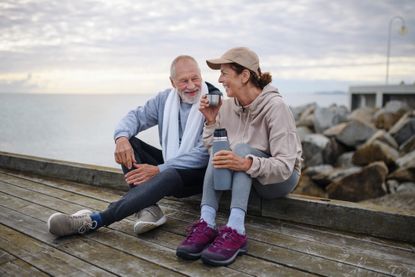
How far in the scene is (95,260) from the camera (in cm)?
245

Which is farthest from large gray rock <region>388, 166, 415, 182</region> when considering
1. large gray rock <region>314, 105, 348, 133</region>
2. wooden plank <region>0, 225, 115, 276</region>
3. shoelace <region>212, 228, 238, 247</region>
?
wooden plank <region>0, 225, 115, 276</region>

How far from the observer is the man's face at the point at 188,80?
3.30 meters

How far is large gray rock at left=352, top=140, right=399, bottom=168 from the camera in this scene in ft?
32.4

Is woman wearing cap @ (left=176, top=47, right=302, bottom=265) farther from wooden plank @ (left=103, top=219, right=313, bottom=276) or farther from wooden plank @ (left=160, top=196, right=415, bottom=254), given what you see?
wooden plank @ (left=160, top=196, right=415, bottom=254)

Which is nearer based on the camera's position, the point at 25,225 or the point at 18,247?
the point at 18,247

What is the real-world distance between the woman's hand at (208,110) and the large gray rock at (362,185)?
5.66 metres

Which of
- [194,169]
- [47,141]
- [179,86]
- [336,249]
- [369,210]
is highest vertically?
[179,86]

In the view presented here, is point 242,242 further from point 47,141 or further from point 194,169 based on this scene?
point 47,141

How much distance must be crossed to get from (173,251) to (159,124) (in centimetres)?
129

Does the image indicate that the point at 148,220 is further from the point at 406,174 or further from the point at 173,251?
the point at 406,174

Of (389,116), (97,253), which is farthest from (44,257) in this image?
(389,116)

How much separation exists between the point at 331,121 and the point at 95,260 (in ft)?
46.1

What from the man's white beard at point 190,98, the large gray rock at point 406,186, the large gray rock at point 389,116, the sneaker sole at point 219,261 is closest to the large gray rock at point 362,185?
the large gray rock at point 406,186

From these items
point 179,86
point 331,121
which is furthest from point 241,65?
point 331,121
